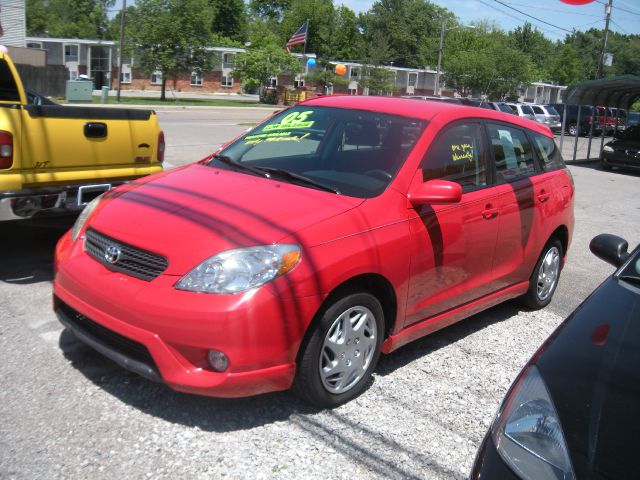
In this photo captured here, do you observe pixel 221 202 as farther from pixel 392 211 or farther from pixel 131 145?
pixel 131 145

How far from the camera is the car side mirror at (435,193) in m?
3.82

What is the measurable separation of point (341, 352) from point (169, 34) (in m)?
41.0

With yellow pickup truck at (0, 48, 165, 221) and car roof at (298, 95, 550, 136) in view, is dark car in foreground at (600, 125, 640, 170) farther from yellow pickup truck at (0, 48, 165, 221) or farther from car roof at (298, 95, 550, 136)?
yellow pickup truck at (0, 48, 165, 221)

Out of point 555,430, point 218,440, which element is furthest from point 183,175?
point 555,430

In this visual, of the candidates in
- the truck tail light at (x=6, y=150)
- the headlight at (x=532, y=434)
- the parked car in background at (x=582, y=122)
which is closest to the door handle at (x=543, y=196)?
the headlight at (x=532, y=434)

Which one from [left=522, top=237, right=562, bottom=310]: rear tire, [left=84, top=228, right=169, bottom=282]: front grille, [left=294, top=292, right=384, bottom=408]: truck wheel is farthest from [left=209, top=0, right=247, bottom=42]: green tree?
[left=294, top=292, right=384, bottom=408]: truck wheel

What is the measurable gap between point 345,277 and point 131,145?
3456mm

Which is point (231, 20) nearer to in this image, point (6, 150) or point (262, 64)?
point (262, 64)

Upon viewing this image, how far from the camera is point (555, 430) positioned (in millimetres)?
2207

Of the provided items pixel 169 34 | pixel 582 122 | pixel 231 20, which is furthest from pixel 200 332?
pixel 231 20

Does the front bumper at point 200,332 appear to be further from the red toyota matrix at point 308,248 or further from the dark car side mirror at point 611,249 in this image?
the dark car side mirror at point 611,249

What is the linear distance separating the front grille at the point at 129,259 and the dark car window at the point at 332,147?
1137 millimetres

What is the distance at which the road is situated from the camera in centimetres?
305

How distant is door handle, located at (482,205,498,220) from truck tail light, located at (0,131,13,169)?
145 inches
